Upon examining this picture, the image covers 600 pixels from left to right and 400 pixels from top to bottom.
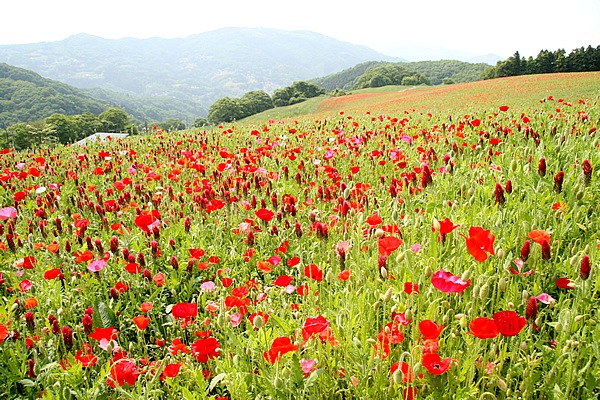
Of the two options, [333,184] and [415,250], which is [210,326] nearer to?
[415,250]

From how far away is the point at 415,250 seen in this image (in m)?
2.55

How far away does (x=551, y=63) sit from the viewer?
6278 centimetres

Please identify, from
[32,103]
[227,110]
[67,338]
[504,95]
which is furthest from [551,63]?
[32,103]

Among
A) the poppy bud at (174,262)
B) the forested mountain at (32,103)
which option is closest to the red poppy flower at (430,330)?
the poppy bud at (174,262)

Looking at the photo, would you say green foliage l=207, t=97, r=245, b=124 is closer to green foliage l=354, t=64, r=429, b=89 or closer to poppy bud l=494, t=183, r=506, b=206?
green foliage l=354, t=64, r=429, b=89

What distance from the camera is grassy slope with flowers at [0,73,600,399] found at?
1734 mm

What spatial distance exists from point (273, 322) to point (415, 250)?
3.34 ft

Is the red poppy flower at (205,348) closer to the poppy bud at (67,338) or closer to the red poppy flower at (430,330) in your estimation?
the poppy bud at (67,338)

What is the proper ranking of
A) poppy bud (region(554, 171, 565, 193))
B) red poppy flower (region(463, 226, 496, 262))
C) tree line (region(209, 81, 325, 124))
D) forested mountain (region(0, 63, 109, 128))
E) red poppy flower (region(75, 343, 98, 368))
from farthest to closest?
forested mountain (region(0, 63, 109, 128)) < tree line (region(209, 81, 325, 124)) < poppy bud (region(554, 171, 565, 193)) < red poppy flower (region(75, 343, 98, 368)) < red poppy flower (region(463, 226, 496, 262))

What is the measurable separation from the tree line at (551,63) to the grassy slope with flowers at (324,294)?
6771 centimetres

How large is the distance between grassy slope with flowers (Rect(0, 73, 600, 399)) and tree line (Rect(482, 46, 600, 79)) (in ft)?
222

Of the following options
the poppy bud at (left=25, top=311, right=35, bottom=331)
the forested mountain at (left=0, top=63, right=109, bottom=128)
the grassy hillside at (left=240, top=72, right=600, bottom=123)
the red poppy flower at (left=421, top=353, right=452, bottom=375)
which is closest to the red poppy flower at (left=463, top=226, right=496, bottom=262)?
the red poppy flower at (left=421, top=353, right=452, bottom=375)

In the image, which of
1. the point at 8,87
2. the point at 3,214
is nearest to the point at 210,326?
the point at 3,214

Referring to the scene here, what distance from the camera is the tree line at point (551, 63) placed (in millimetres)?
57722
